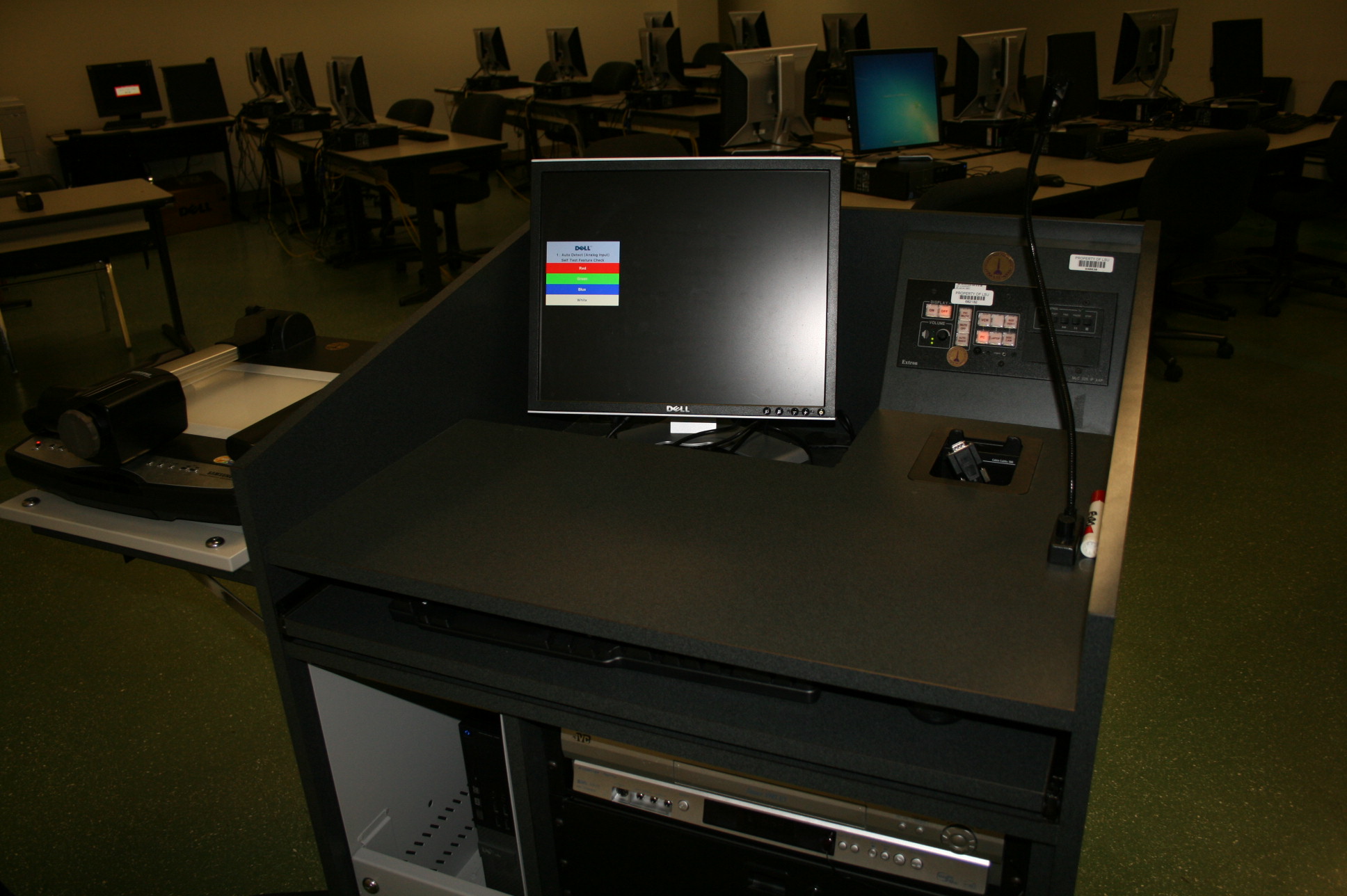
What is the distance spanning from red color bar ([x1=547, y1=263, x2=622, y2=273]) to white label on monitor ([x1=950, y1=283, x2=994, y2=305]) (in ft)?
1.58

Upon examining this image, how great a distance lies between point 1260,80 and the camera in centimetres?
482

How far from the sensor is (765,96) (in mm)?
3502

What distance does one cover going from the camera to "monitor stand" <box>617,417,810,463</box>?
137 cm

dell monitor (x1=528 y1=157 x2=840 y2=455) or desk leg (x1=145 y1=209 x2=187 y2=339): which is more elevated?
dell monitor (x1=528 y1=157 x2=840 y2=455)

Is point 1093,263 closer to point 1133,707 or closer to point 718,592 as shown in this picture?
point 718,592

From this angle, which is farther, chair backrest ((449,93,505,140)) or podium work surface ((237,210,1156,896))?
chair backrest ((449,93,505,140))

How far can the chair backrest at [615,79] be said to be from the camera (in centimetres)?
689

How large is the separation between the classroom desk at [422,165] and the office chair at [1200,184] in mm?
3112

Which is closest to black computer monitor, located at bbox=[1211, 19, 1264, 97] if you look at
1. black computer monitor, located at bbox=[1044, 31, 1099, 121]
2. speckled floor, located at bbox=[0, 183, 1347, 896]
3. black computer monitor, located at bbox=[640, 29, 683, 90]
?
black computer monitor, located at bbox=[1044, 31, 1099, 121]

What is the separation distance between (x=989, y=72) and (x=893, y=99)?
0.81 metres

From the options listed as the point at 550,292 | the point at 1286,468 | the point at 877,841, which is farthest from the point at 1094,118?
the point at 877,841

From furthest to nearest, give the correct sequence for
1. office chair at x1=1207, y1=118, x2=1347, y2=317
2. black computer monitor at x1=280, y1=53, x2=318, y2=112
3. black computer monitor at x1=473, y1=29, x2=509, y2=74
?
1. black computer monitor at x1=473, y1=29, x2=509, y2=74
2. black computer monitor at x1=280, y1=53, x2=318, y2=112
3. office chair at x1=1207, y1=118, x2=1347, y2=317

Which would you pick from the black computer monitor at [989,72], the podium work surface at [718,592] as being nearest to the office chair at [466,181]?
the black computer monitor at [989,72]

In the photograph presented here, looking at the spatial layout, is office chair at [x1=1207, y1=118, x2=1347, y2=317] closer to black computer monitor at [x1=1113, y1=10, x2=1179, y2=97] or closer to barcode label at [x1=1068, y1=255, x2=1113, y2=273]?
black computer monitor at [x1=1113, y1=10, x2=1179, y2=97]
